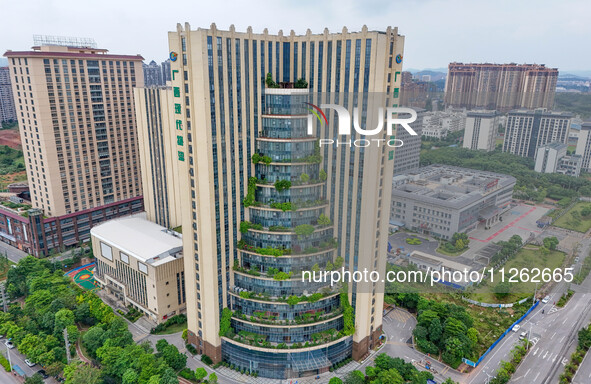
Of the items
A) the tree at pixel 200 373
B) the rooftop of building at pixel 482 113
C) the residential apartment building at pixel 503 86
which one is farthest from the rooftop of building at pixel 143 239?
the residential apartment building at pixel 503 86

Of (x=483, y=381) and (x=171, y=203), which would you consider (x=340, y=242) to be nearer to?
(x=483, y=381)

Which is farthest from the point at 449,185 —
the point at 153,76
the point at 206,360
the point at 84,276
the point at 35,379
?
the point at 153,76

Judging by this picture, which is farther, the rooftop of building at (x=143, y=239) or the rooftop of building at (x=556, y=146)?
the rooftop of building at (x=556, y=146)

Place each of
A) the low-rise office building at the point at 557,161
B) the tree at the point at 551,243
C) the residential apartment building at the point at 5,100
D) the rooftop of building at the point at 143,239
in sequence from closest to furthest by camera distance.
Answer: the rooftop of building at the point at 143,239, the tree at the point at 551,243, the low-rise office building at the point at 557,161, the residential apartment building at the point at 5,100

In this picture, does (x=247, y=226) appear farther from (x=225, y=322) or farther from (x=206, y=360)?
(x=206, y=360)

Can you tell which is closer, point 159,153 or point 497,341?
point 497,341

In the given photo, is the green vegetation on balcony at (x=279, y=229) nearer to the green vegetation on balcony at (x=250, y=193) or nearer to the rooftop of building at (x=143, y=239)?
the green vegetation on balcony at (x=250, y=193)

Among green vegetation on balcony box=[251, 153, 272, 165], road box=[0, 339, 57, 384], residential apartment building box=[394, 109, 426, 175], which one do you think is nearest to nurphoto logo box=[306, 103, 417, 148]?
green vegetation on balcony box=[251, 153, 272, 165]
